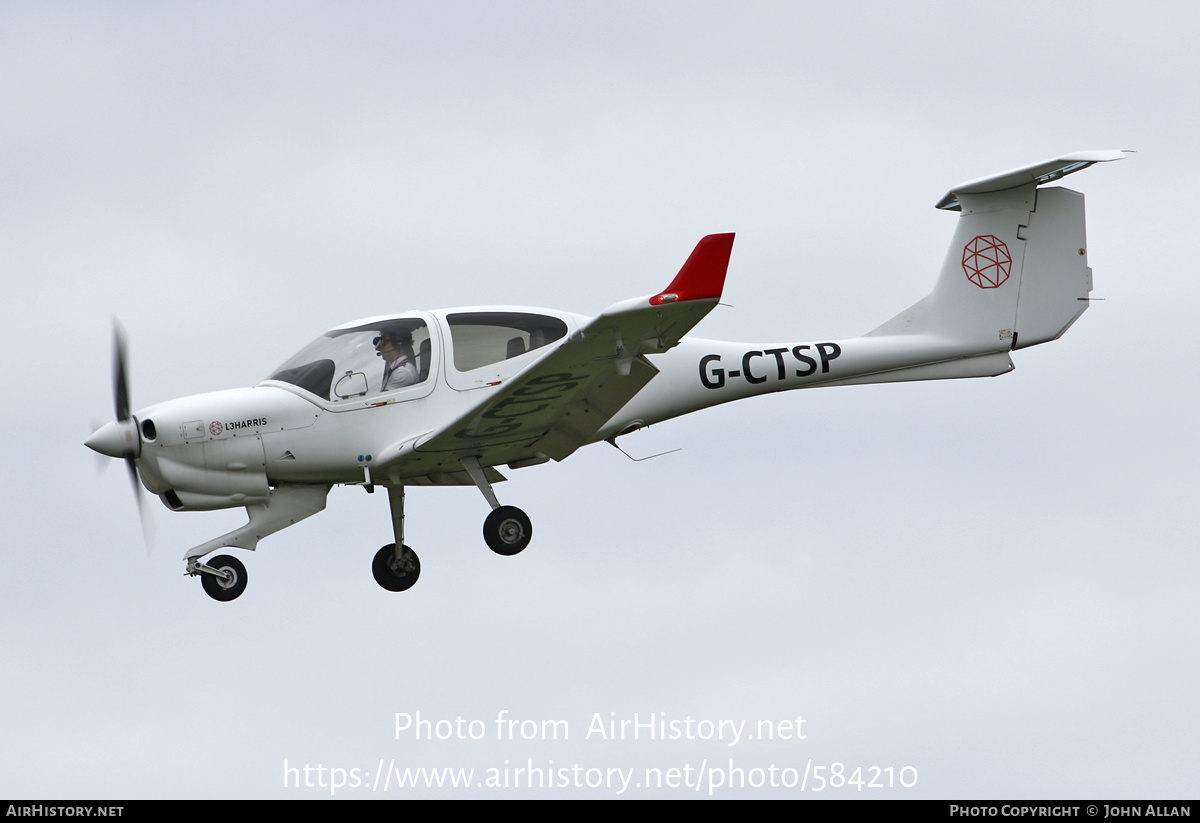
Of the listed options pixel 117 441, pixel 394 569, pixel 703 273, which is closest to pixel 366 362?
pixel 394 569

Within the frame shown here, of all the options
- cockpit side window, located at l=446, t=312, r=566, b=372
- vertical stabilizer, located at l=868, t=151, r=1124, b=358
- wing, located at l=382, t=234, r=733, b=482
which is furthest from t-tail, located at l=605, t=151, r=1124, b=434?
wing, located at l=382, t=234, r=733, b=482

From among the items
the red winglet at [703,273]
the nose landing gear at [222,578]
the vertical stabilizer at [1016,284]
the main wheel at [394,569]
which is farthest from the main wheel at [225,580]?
the vertical stabilizer at [1016,284]

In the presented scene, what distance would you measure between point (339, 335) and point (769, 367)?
14.7ft

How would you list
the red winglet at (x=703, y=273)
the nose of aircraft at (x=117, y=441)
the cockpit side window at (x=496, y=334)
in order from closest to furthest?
the red winglet at (x=703, y=273) → the nose of aircraft at (x=117, y=441) → the cockpit side window at (x=496, y=334)

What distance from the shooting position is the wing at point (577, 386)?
38.4 feet

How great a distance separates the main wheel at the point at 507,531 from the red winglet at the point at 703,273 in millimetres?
3445

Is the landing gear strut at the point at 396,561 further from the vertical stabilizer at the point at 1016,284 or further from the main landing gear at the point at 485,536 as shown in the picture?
the vertical stabilizer at the point at 1016,284

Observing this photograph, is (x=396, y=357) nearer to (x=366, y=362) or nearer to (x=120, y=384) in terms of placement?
(x=366, y=362)

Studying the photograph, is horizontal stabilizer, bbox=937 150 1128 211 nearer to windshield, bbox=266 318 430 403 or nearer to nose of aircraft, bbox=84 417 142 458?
windshield, bbox=266 318 430 403

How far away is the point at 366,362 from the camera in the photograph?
14.2m

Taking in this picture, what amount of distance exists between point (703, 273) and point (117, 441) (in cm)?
583

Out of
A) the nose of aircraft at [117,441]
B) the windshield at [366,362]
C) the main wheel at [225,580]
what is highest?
the windshield at [366,362]

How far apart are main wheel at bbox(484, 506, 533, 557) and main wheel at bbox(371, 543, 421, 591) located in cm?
114

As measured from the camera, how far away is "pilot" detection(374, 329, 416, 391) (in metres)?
14.2
